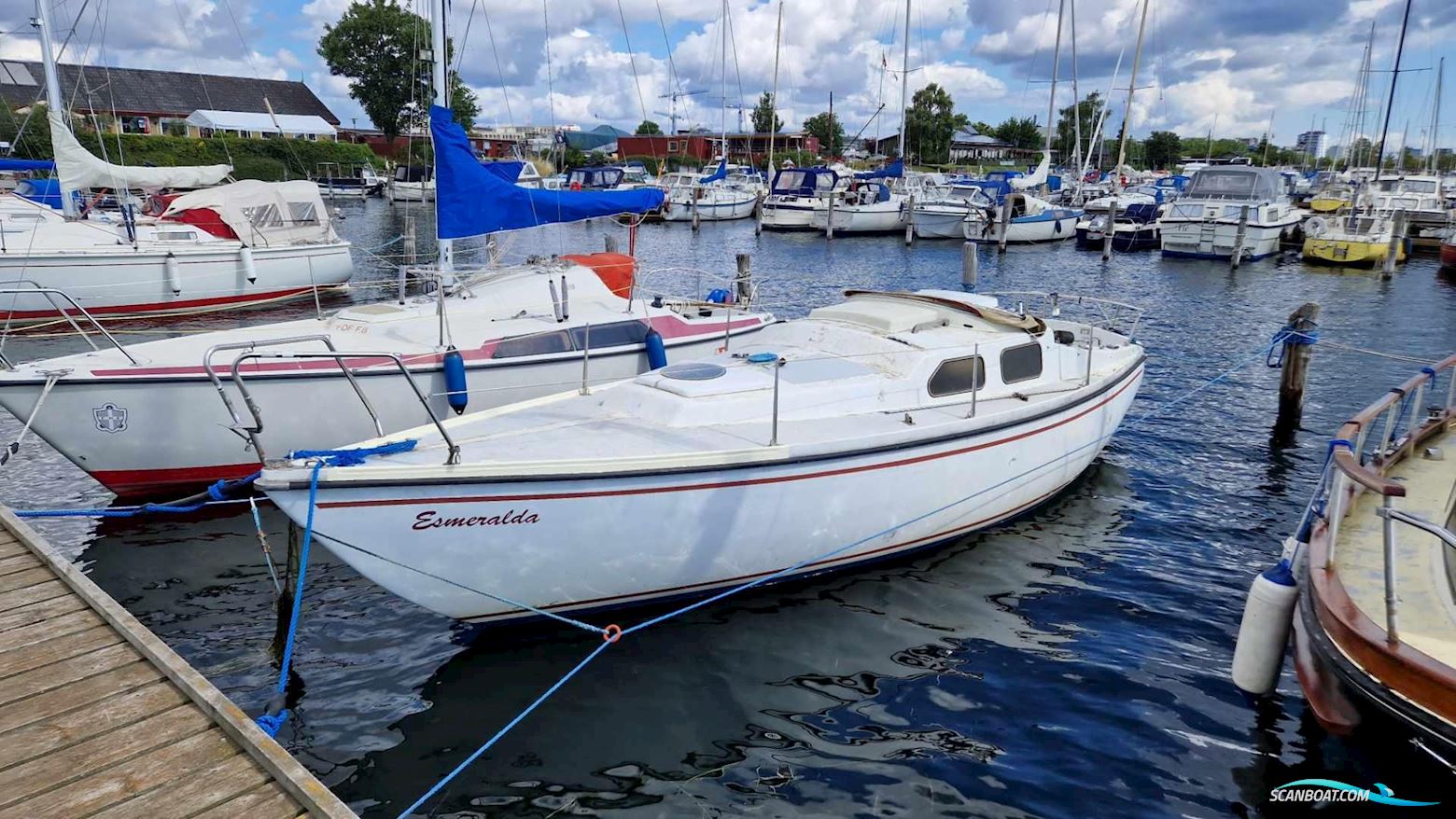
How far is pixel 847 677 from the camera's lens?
7574 millimetres

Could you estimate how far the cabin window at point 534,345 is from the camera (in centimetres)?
1197

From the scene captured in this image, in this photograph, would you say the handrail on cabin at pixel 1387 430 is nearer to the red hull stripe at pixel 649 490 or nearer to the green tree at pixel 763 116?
the red hull stripe at pixel 649 490

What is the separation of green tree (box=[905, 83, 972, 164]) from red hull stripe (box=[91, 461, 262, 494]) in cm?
8673

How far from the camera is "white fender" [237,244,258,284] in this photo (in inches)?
904

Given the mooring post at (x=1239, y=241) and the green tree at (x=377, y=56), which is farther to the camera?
the green tree at (x=377, y=56)

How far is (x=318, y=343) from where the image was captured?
458 inches

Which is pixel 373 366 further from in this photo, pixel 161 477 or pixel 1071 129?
pixel 1071 129

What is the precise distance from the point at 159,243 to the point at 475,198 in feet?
49.2

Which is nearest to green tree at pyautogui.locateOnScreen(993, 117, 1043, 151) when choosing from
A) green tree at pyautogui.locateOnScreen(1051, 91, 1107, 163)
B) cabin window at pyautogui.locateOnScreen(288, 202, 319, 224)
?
green tree at pyautogui.locateOnScreen(1051, 91, 1107, 163)

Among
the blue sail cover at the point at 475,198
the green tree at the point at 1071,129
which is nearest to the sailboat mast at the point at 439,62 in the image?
the blue sail cover at the point at 475,198

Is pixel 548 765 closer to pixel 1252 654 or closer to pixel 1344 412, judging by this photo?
pixel 1252 654

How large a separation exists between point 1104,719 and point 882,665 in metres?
1.76

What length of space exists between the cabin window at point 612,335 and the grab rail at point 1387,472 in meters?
8.53

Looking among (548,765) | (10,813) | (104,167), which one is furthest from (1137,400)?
(104,167)
